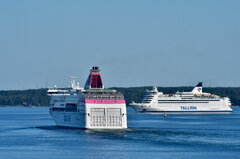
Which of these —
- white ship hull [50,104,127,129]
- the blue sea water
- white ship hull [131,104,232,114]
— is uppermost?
white ship hull [131,104,232,114]

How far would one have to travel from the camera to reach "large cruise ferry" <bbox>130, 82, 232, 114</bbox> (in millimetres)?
190875

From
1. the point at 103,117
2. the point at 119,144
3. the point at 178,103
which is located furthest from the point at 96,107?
the point at 178,103

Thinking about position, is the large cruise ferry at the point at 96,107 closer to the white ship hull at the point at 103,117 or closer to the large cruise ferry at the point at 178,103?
the white ship hull at the point at 103,117

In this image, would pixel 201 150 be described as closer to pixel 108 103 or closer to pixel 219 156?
pixel 219 156

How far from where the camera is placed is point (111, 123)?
9769 cm

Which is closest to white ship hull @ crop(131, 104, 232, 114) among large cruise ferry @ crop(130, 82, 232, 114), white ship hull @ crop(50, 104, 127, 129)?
large cruise ferry @ crop(130, 82, 232, 114)

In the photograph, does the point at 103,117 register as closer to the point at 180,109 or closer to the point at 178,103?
the point at 178,103

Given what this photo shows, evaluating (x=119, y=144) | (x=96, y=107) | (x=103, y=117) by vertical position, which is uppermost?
(x=96, y=107)

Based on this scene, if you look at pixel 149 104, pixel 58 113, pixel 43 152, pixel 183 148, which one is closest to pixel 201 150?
pixel 183 148

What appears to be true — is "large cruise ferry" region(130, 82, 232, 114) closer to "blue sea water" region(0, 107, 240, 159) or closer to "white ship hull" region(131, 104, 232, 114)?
"white ship hull" region(131, 104, 232, 114)

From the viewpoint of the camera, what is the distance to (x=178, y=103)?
636ft

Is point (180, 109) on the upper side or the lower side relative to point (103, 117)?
upper

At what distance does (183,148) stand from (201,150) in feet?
7.79

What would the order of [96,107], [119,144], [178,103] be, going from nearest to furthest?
1. [119,144]
2. [96,107]
3. [178,103]
